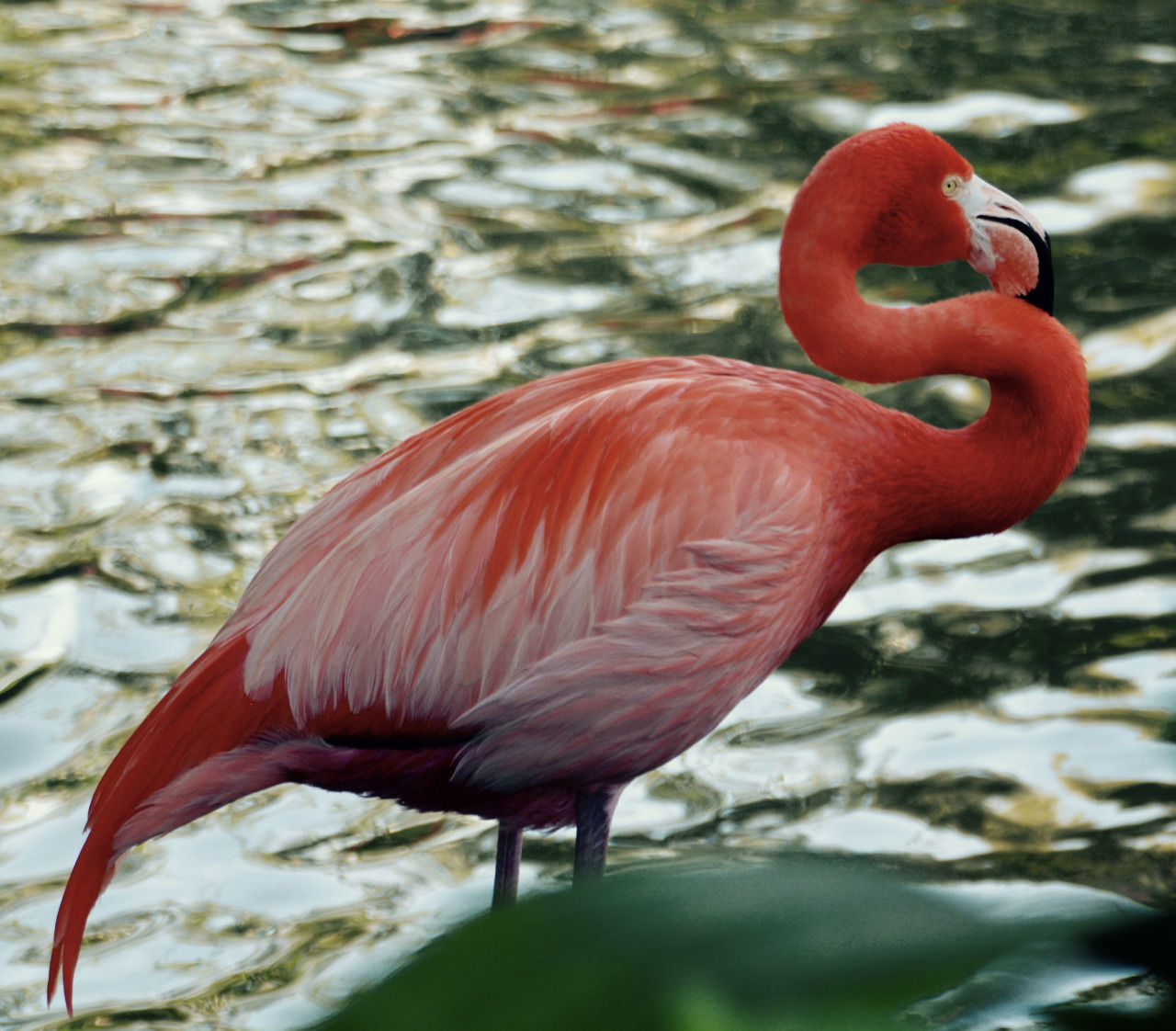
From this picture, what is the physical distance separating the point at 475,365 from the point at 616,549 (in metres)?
2.87

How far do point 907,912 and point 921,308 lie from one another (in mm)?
2136

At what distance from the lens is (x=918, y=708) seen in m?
3.68

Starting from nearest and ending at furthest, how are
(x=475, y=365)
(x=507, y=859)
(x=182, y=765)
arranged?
1. (x=182, y=765)
2. (x=507, y=859)
3. (x=475, y=365)

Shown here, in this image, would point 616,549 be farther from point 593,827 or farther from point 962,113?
point 962,113

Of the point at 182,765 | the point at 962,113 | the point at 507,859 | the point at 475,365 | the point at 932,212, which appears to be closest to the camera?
the point at 182,765

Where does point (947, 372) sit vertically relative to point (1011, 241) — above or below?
below

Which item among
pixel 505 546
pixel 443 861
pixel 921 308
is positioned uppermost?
pixel 921 308

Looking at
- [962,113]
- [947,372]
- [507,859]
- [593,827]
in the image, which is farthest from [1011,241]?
[962,113]

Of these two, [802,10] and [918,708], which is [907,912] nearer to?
[918,708]

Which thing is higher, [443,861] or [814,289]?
[814,289]

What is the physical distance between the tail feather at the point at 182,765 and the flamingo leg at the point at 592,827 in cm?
55

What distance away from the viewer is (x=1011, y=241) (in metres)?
2.68

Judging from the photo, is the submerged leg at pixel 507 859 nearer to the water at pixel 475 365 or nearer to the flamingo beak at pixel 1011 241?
the water at pixel 475 365

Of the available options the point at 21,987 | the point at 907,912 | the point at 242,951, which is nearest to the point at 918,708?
the point at 242,951
